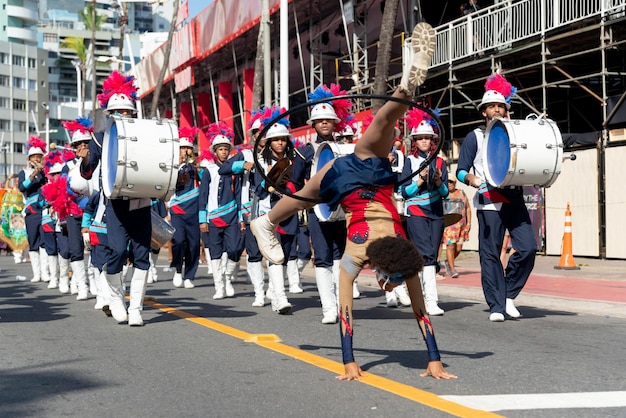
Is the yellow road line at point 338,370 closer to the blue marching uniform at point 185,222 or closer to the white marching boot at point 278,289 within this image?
the white marching boot at point 278,289

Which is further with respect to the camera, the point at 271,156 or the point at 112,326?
the point at 271,156

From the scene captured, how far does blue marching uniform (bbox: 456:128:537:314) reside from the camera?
940cm

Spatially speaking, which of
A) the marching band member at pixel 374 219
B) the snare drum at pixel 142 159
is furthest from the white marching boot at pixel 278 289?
the marching band member at pixel 374 219

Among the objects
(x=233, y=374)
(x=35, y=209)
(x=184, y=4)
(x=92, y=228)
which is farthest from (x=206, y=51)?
(x=233, y=374)

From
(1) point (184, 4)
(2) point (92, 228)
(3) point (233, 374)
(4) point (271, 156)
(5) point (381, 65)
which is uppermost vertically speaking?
(1) point (184, 4)

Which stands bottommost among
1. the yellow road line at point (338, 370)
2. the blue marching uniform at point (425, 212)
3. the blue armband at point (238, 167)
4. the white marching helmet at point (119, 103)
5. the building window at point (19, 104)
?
the yellow road line at point (338, 370)

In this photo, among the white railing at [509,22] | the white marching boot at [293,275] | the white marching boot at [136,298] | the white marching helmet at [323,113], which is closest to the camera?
the white marching boot at [136,298]

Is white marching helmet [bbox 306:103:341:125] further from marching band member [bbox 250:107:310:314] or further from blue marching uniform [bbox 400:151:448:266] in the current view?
blue marching uniform [bbox 400:151:448:266]

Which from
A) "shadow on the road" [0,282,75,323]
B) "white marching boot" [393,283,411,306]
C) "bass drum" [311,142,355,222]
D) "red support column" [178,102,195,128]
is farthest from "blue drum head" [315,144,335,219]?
"red support column" [178,102,195,128]

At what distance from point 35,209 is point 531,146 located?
9.36 metres

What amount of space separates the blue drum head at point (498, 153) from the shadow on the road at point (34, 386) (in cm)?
446

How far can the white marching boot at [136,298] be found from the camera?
9.32 meters

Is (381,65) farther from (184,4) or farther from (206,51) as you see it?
(184,4)

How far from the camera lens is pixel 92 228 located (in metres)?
10.2
